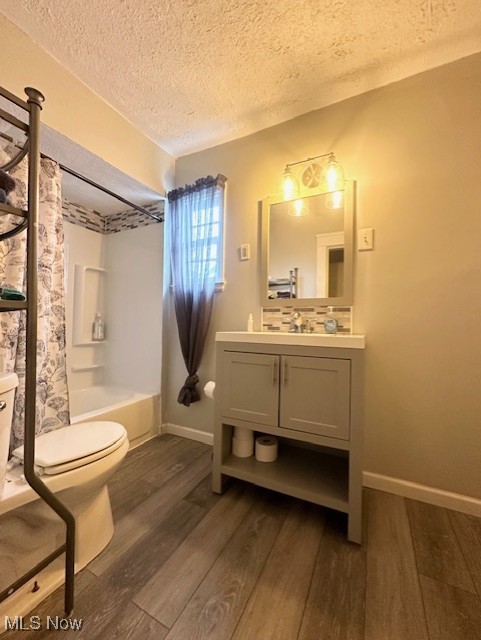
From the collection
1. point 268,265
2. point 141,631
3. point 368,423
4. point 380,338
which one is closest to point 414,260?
point 380,338

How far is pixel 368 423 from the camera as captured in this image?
1.51m

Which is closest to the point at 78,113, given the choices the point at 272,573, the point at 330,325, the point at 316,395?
the point at 330,325

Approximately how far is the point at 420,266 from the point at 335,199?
62 cm

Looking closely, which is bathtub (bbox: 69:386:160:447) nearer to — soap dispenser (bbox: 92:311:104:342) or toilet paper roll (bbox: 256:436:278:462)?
soap dispenser (bbox: 92:311:104:342)

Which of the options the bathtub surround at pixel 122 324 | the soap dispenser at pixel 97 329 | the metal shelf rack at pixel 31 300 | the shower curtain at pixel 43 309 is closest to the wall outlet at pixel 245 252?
the bathtub surround at pixel 122 324

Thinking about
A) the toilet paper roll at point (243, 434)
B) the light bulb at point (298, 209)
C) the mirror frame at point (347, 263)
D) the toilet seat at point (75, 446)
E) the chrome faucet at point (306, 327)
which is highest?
the light bulb at point (298, 209)

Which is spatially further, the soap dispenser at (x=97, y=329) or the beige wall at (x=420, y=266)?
the soap dispenser at (x=97, y=329)

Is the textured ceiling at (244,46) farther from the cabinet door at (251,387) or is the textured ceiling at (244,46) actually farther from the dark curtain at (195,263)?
the cabinet door at (251,387)

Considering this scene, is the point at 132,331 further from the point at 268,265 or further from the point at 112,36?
the point at 112,36

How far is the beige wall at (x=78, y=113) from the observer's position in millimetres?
1233

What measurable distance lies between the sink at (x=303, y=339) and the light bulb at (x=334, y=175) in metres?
0.93

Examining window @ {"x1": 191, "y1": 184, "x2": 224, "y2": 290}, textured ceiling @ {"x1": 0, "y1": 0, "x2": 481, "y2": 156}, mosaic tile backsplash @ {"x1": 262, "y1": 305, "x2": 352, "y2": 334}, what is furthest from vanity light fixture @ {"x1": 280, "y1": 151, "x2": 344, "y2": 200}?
mosaic tile backsplash @ {"x1": 262, "y1": 305, "x2": 352, "y2": 334}

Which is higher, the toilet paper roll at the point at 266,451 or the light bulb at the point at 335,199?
the light bulb at the point at 335,199

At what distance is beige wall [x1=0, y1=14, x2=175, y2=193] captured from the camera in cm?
123
